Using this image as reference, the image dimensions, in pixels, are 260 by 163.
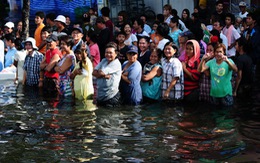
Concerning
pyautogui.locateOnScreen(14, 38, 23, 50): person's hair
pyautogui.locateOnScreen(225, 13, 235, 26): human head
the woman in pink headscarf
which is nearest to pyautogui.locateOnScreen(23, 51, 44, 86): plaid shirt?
pyautogui.locateOnScreen(14, 38, 23, 50): person's hair

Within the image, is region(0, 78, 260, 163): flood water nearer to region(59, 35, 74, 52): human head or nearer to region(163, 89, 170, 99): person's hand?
region(163, 89, 170, 99): person's hand

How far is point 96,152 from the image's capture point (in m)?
7.97

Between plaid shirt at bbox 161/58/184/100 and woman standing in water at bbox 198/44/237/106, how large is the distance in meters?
0.45

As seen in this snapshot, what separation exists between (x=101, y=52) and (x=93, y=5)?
703cm

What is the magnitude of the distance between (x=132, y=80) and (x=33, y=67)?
3.48m

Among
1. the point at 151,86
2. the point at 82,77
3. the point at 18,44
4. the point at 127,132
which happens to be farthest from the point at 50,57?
the point at 127,132

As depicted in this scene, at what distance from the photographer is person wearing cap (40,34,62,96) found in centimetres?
1256

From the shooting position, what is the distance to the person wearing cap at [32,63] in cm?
1338

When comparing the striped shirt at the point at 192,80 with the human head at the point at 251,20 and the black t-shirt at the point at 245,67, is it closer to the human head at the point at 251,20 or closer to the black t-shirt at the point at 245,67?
the black t-shirt at the point at 245,67

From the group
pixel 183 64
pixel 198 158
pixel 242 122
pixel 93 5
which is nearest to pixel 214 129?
pixel 242 122

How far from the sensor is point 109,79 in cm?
1091

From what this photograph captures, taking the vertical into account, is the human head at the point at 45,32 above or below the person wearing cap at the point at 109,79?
above

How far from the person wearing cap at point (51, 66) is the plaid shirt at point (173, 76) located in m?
2.61

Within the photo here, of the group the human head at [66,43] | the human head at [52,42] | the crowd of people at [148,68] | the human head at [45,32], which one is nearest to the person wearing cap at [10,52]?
the crowd of people at [148,68]
